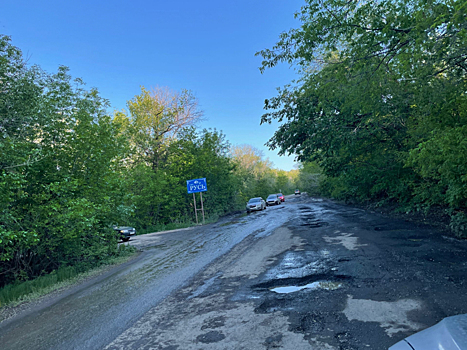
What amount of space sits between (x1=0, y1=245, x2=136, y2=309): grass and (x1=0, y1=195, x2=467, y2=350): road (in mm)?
895

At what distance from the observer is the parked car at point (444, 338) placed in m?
Answer: 1.84

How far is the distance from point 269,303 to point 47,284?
7175mm

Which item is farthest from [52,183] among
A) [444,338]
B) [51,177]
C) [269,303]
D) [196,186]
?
[196,186]

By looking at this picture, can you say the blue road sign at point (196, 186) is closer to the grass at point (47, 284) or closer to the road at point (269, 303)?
the grass at point (47, 284)

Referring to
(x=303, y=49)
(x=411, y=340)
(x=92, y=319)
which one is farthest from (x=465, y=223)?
(x=92, y=319)

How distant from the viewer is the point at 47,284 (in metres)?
8.41

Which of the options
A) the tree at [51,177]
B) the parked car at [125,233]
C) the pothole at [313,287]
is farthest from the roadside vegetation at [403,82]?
the parked car at [125,233]

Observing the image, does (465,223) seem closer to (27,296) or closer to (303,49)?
(303,49)

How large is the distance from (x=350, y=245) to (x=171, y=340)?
6.16 meters

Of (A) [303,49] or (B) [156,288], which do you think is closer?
(B) [156,288]

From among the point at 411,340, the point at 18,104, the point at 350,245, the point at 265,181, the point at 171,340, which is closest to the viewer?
the point at 411,340

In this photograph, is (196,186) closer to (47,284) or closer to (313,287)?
(47,284)

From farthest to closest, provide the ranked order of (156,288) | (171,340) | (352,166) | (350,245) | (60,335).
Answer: (352,166), (350,245), (156,288), (60,335), (171,340)

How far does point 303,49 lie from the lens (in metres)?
9.18
